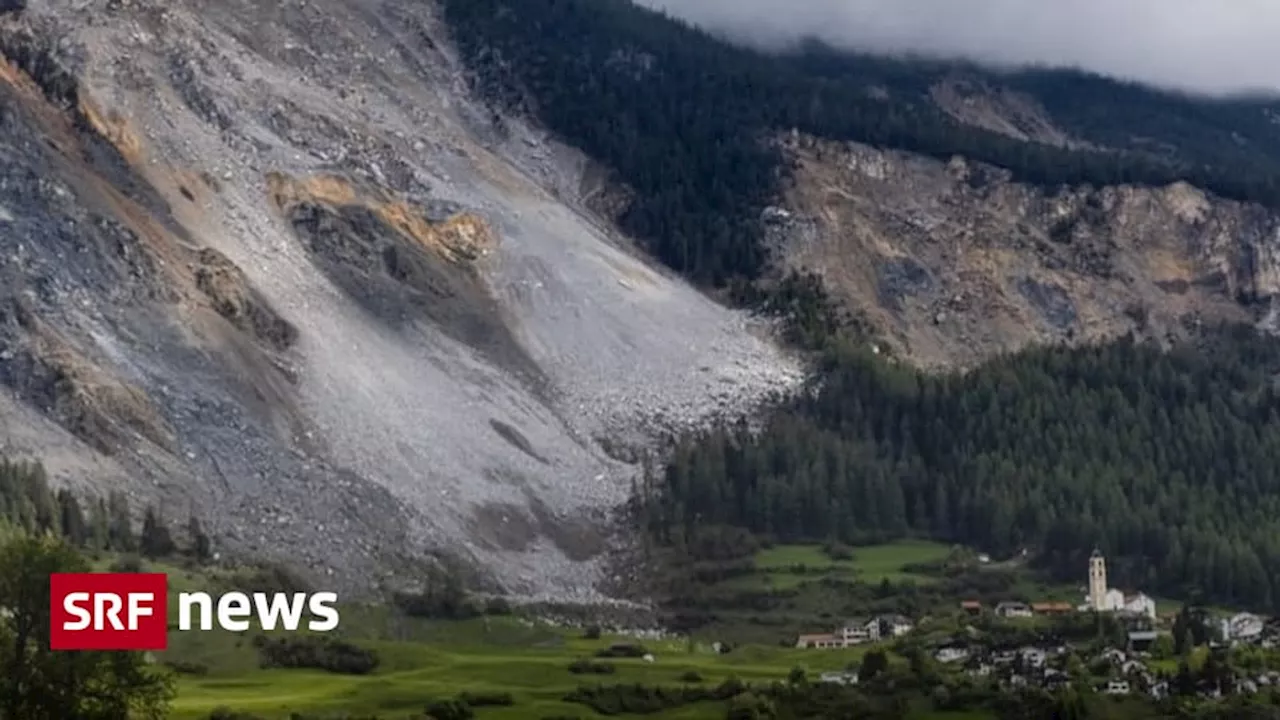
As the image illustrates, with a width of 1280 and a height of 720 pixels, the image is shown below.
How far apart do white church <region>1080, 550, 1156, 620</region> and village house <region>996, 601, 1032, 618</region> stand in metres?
4.51

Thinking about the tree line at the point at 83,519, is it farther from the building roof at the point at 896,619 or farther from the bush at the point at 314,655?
the building roof at the point at 896,619

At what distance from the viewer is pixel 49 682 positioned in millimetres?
78938

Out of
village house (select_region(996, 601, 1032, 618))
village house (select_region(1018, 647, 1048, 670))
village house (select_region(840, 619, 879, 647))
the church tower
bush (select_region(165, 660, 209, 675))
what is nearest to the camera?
bush (select_region(165, 660, 209, 675))

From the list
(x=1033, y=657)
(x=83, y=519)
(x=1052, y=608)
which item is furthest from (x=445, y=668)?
(x=1052, y=608)

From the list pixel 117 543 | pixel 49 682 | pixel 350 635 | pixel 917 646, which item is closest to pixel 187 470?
pixel 117 543

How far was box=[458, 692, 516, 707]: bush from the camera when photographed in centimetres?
12694

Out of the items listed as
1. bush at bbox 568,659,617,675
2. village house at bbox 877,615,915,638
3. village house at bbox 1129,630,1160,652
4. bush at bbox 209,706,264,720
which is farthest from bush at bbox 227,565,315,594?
village house at bbox 1129,630,1160,652

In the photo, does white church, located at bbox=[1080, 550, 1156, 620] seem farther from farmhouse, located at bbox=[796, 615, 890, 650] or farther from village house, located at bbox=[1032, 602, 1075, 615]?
farmhouse, located at bbox=[796, 615, 890, 650]

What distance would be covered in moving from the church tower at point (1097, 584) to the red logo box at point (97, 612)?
4449 inches

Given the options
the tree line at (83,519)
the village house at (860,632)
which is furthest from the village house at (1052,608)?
the tree line at (83,519)

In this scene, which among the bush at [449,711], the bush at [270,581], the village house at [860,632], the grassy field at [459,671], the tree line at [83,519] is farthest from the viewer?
the village house at [860,632]

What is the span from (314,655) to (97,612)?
2478 inches

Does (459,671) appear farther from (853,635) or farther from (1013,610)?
(1013,610)

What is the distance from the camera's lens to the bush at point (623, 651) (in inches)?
6265
